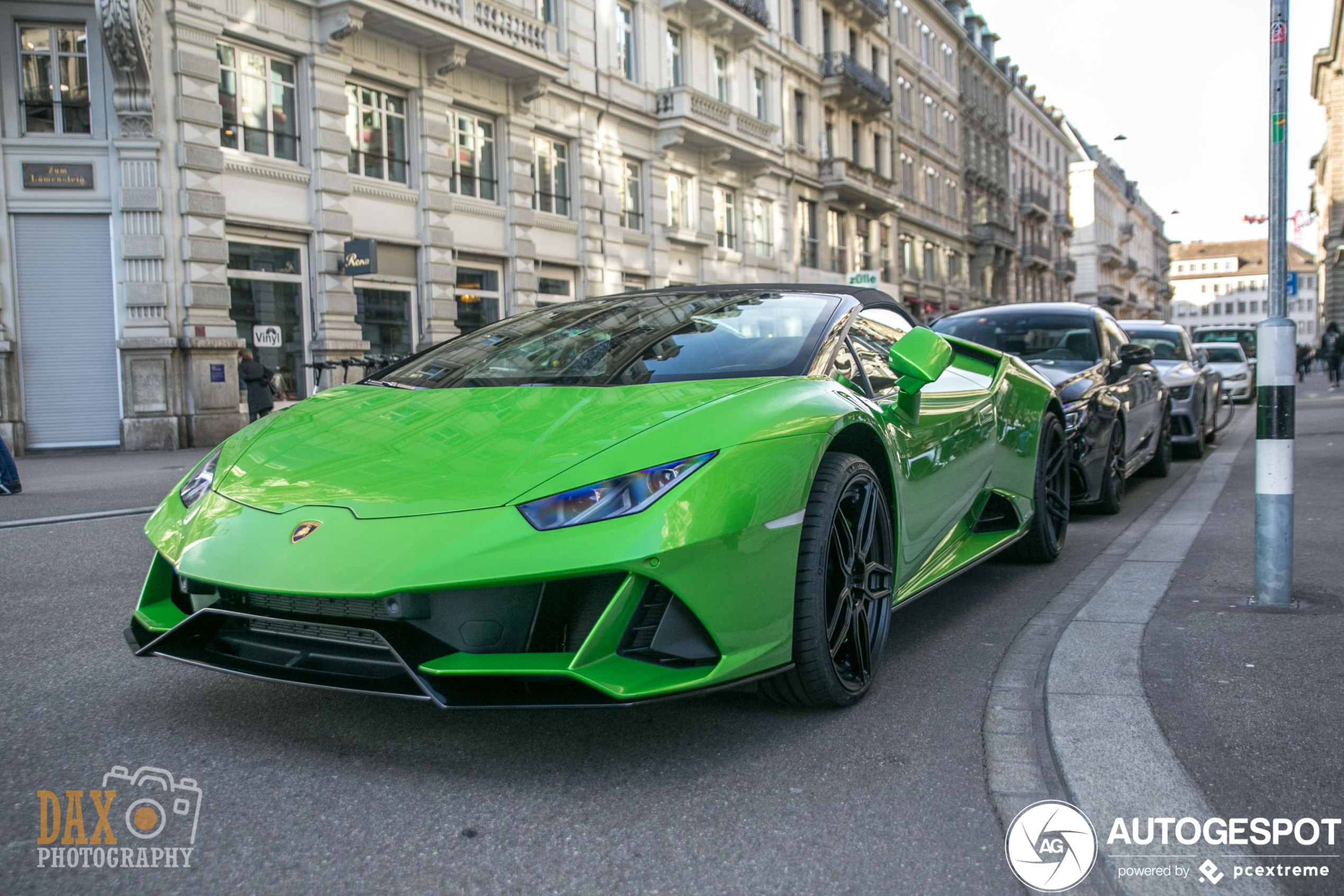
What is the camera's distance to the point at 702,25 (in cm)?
2747

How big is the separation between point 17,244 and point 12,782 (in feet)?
49.6

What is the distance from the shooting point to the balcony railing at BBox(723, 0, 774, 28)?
27797mm

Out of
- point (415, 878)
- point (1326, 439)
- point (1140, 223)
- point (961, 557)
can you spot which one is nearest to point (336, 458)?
point (415, 878)

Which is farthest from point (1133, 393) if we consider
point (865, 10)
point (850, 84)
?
point (865, 10)

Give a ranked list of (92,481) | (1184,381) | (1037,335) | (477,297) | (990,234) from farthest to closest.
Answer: (990,234) → (477,297) → (1184,381) → (92,481) → (1037,335)

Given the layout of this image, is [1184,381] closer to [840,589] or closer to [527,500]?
[840,589]

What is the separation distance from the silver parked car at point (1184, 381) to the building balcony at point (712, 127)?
14.3 metres

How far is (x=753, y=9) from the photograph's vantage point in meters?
28.9

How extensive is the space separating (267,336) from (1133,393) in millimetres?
12875

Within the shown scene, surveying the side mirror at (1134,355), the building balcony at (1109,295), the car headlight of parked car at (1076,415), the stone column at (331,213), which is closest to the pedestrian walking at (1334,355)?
the stone column at (331,213)

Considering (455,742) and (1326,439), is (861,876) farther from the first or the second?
(1326,439)

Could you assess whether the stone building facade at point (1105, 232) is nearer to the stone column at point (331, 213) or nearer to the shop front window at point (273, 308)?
the stone column at point (331, 213)

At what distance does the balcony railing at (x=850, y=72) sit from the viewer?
113 ft

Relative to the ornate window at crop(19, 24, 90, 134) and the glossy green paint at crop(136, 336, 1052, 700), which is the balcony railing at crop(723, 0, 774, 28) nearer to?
the ornate window at crop(19, 24, 90, 134)
